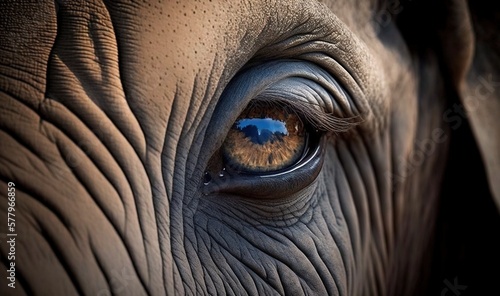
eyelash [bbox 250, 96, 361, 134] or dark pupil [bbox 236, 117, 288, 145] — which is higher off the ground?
eyelash [bbox 250, 96, 361, 134]

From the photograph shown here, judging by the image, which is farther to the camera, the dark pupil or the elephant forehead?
the dark pupil

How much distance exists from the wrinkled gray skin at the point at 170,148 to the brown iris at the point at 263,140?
5 cm

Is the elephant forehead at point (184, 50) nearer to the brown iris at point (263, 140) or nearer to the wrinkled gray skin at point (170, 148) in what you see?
the wrinkled gray skin at point (170, 148)

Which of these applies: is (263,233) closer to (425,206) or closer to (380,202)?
(380,202)

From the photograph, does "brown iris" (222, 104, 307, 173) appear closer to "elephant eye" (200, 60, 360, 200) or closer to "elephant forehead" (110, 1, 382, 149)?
"elephant eye" (200, 60, 360, 200)

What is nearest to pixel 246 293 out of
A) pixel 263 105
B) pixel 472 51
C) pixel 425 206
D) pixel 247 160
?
pixel 247 160

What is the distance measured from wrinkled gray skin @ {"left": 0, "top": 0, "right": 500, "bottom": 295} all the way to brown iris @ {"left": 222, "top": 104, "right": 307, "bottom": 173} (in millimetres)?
51

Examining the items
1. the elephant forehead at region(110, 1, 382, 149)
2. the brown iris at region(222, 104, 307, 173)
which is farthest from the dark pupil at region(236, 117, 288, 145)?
the elephant forehead at region(110, 1, 382, 149)

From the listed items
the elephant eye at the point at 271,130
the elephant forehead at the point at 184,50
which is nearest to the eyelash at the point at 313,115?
the elephant eye at the point at 271,130

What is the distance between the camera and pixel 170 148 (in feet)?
3.74

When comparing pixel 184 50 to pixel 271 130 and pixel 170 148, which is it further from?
pixel 271 130

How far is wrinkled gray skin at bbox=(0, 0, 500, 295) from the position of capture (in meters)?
1.00

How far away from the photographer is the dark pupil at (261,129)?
1.30m

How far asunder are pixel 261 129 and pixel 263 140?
0.07 ft
